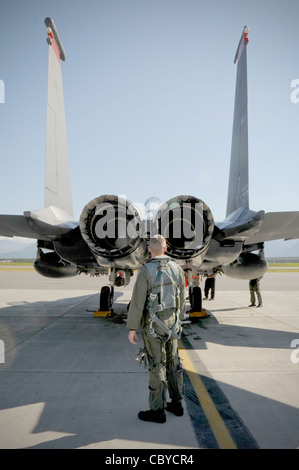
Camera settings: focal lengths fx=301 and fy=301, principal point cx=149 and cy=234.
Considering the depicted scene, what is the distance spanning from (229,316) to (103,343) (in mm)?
3877

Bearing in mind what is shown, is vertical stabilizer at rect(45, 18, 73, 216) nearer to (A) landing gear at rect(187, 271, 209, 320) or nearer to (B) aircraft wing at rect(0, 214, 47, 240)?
(B) aircraft wing at rect(0, 214, 47, 240)

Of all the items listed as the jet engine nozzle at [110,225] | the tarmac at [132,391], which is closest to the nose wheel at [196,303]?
the tarmac at [132,391]

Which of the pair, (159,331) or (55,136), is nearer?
(159,331)

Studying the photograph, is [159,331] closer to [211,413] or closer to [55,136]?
[211,413]

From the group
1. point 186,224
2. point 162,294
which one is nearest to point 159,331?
point 162,294

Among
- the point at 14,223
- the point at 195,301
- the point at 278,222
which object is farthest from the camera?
the point at 195,301

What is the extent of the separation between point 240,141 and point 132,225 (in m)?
3.95

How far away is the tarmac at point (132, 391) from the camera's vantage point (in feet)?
7.48

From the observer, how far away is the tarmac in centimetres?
228

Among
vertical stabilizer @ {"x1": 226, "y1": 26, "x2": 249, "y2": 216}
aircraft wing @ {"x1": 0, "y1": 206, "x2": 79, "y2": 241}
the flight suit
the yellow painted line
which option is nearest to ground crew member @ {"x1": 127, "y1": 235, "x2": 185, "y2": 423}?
the flight suit

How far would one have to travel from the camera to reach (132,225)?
4.52m

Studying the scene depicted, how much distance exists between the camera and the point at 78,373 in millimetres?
3609
